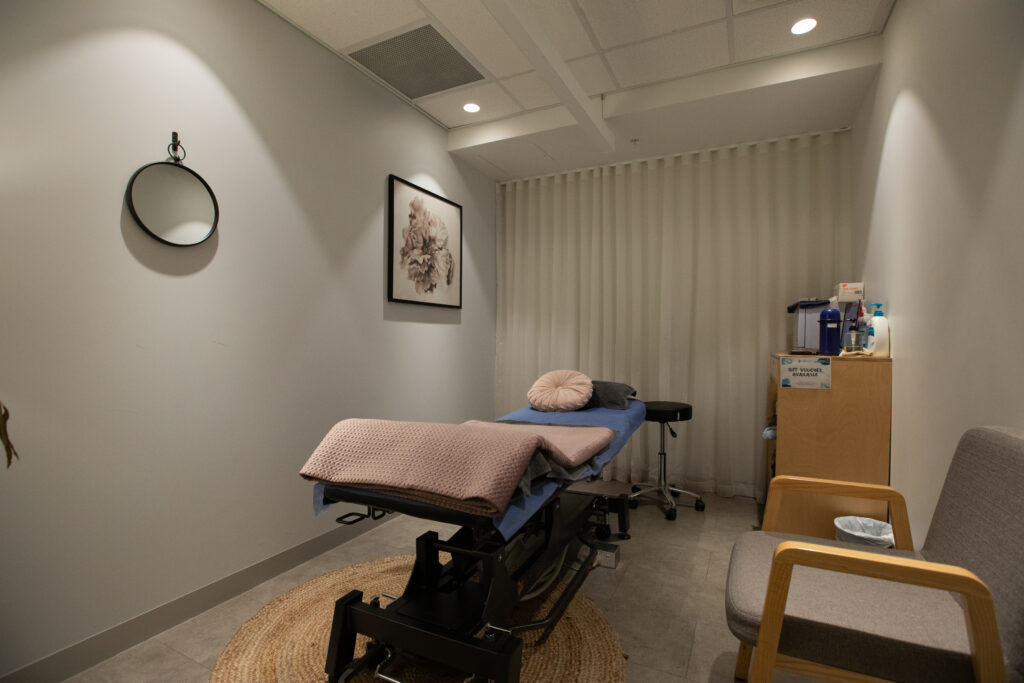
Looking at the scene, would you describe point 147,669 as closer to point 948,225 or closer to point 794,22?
point 948,225

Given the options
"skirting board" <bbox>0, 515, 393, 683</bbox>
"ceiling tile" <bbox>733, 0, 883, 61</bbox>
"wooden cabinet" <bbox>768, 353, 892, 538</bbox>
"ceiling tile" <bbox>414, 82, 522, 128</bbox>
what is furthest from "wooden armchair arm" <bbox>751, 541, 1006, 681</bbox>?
"ceiling tile" <bbox>414, 82, 522, 128</bbox>

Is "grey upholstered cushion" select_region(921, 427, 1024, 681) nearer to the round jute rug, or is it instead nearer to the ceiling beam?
the round jute rug

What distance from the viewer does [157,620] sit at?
70.5 inches

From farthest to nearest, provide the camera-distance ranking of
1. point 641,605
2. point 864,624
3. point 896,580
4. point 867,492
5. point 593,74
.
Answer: point 593,74
point 641,605
point 867,492
point 864,624
point 896,580

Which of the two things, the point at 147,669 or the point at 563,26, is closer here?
the point at 147,669

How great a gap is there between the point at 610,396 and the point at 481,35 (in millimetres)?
2152

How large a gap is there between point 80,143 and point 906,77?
10.8 ft

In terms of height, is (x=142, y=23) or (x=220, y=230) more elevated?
(x=142, y=23)

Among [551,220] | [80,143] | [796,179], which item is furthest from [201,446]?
[796,179]

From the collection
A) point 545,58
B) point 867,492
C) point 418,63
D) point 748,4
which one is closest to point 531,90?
point 418,63

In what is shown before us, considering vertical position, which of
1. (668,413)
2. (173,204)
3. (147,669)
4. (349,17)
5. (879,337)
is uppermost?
(349,17)

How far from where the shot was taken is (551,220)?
4055 millimetres

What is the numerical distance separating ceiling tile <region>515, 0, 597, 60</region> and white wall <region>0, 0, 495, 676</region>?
45.0 inches

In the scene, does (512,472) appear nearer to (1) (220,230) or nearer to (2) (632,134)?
(1) (220,230)
